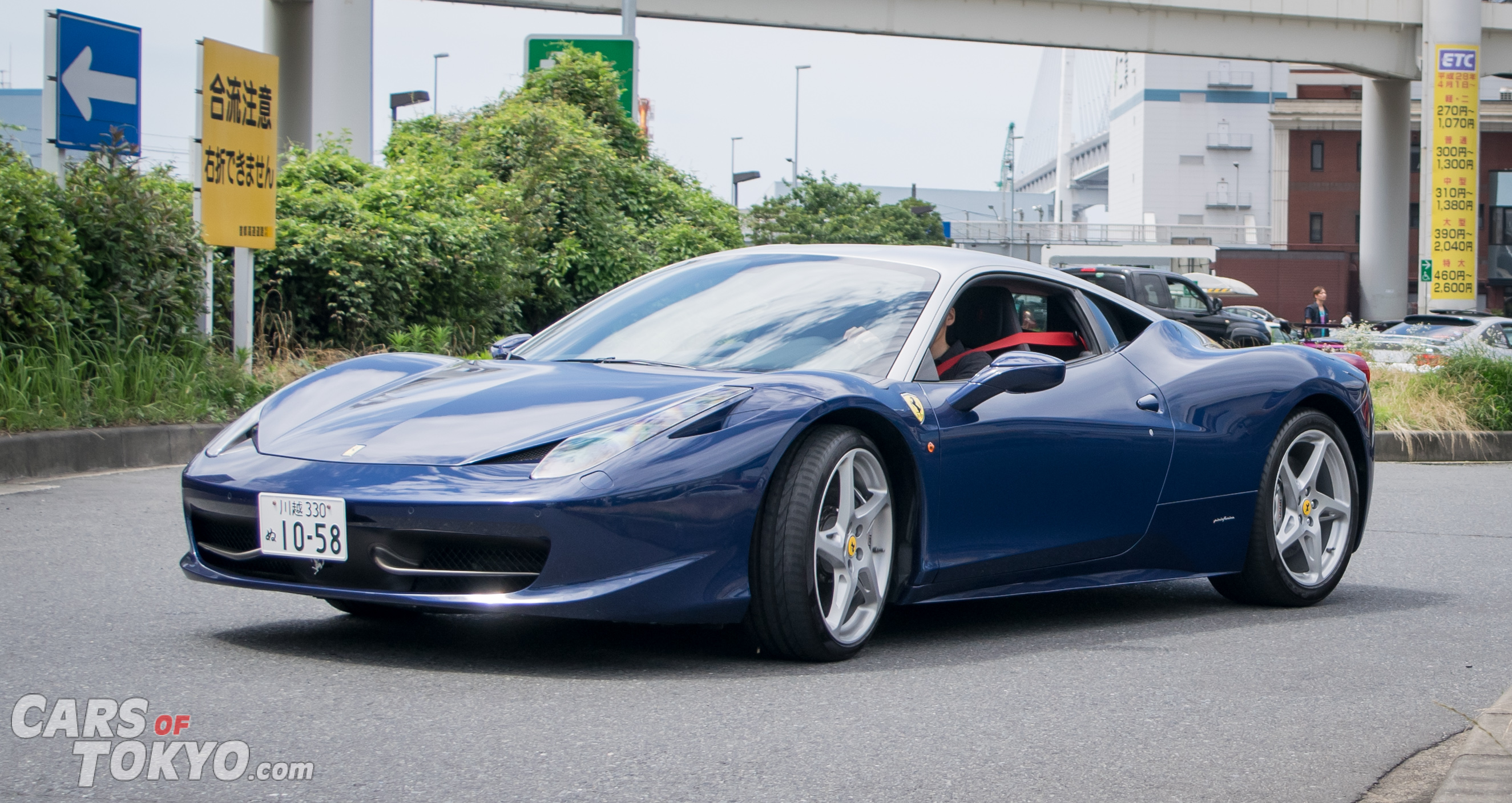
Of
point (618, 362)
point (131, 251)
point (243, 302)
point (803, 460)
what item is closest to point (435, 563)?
point (803, 460)

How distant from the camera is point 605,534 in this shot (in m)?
3.84

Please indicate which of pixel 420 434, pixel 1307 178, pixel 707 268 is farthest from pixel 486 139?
pixel 1307 178

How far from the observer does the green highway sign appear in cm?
2239

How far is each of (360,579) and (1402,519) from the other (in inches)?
267

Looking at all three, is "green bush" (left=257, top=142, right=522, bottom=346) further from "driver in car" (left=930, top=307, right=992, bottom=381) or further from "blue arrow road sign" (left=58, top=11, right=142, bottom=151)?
"driver in car" (left=930, top=307, right=992, bottom=381)

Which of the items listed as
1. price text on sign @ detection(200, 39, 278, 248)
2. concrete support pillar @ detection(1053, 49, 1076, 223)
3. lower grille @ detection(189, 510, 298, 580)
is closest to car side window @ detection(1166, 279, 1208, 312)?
price text on sign @ detection(200, 39, 278, 248)

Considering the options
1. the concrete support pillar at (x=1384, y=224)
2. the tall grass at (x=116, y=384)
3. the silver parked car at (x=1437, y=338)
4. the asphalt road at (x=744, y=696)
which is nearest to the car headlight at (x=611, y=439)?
the asphalt road at (x=744, y=696)

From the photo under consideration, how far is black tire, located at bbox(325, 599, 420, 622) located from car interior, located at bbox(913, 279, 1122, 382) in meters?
1.88

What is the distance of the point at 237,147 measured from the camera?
1220 cm

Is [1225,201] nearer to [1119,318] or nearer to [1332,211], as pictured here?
[1332,211]

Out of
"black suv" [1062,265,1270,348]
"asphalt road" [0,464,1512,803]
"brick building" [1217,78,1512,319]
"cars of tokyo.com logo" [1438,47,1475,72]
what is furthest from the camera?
"brick building" [1217,78,1512,319]

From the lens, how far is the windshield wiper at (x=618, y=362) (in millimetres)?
4676

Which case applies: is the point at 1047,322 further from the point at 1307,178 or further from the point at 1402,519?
the point at 1307,178

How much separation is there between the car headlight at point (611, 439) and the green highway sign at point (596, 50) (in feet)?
61.2
